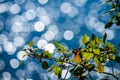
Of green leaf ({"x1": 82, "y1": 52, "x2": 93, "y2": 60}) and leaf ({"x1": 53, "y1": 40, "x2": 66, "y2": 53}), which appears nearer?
green leaf ({"x1": 82, "y1": 52, "x2": 93, "y2": 60})

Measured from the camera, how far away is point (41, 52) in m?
1.90

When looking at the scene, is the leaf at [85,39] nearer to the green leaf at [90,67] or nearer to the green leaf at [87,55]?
the green leaf at [87,55]

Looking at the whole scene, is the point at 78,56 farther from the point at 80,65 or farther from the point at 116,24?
the point at 116,24

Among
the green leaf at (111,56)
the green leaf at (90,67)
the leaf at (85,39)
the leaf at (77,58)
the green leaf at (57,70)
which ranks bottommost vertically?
the green leaf at (57,70)

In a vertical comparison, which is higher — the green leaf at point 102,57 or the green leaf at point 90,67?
the green leaf at point 102,57

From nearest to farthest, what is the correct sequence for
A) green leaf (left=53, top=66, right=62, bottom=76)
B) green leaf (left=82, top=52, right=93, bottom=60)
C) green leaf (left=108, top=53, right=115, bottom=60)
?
green leaf (left=82, top=52, right=93, bottom=60)
green leaf (left=108, top=53, right=115, bottom=60)
green leaf (left=53, top=66, right=62, bottom=76)

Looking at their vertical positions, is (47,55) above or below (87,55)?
below

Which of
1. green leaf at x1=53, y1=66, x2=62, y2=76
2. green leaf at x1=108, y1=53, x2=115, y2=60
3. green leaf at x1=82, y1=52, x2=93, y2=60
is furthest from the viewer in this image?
green leaf at x1=53, y1=66, x2=62, y2=76

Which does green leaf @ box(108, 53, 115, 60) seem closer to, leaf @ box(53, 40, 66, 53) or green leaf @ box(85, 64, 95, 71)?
green leaf @ box(85, 64, 95, 71)

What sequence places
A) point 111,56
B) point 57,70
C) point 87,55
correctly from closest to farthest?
point 87,55
point 111,56
point 57,70

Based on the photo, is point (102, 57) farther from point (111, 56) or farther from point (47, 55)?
point (47, 55)

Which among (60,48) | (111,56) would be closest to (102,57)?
(111,56)

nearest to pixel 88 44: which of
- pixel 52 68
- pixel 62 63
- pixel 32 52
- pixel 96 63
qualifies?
pixel 96 63

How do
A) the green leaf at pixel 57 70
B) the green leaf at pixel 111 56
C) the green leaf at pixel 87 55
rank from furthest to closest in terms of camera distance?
the green leaf at pixel 57 70 → the green leaf at pixel 111 56 → the green leaf at pixel 87 55
